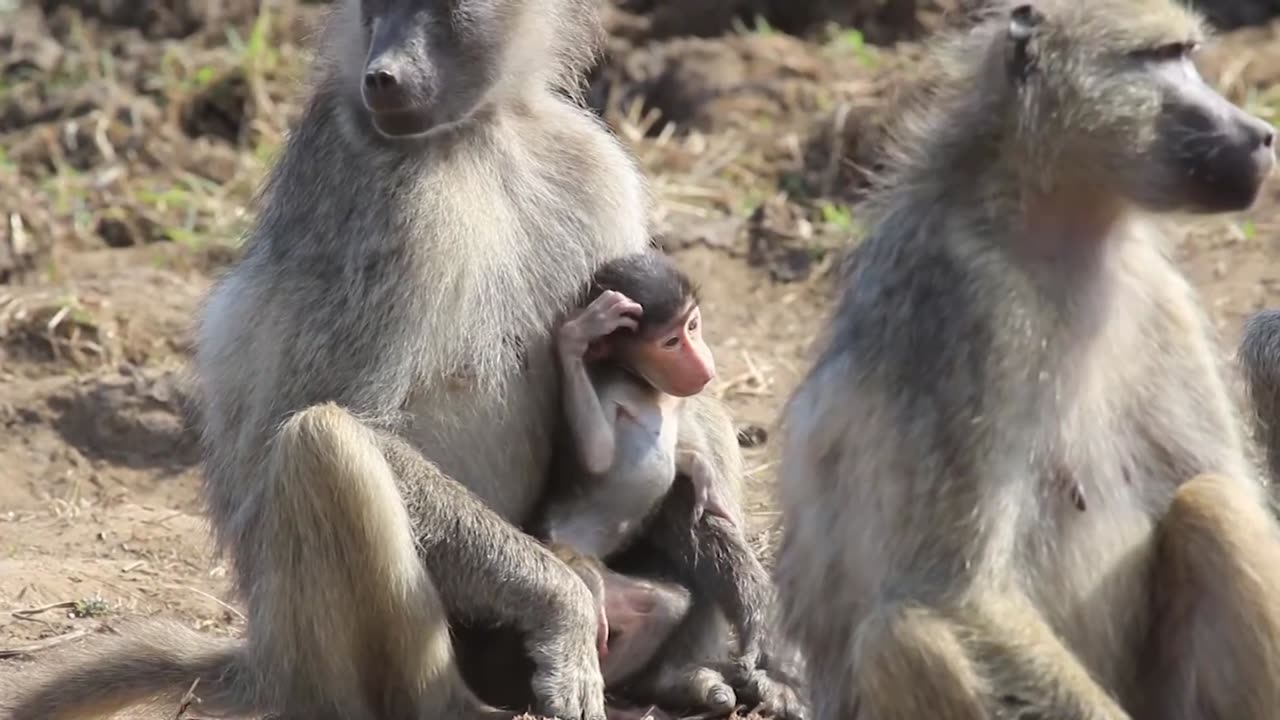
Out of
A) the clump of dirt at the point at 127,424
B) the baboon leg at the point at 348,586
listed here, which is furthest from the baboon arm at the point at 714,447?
the clump of dirt at the point at 127,424

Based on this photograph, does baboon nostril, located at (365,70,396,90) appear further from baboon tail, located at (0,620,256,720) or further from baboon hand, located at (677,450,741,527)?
baboon tail, located at (0,620,256,720)

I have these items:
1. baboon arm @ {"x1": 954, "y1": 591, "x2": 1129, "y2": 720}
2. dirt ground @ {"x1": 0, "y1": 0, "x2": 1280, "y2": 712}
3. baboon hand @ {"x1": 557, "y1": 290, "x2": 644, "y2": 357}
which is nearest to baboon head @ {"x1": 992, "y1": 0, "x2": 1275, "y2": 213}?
baboon arm @ {"x1": 954, "y1": 591, "x2": 1129, "y2": 720}

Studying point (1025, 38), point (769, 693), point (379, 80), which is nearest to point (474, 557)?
point (769, 693)

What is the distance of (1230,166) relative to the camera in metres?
3.92

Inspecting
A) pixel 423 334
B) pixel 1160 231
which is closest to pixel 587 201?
pixel 423 334

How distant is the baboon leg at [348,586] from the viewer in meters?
4.47

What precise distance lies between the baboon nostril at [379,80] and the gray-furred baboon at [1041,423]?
1.10 metres

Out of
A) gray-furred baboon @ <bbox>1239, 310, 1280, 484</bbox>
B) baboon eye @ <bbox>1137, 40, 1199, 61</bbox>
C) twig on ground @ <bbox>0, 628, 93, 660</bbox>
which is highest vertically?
baboon eye @ <bbox>1137, 40, 1199, 61</bbox>

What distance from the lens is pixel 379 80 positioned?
465 centimetres

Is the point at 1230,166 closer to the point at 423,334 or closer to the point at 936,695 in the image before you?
the point at 936,695

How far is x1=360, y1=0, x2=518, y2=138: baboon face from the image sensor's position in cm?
468

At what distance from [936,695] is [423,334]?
1.41m

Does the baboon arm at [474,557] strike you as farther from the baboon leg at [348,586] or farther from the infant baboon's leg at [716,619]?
the infant baboon's leg at [716,619]

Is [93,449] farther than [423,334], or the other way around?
[93,449]
